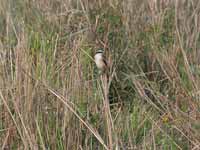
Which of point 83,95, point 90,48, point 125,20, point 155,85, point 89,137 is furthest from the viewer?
point 125,20

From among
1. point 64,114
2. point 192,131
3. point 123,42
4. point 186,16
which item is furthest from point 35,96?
point 186,16

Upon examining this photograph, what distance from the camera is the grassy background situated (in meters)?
2.42

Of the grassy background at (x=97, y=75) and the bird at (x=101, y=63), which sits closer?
the grassy background at (x=97, y=75)

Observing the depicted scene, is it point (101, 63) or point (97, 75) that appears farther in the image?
point (97, 75)

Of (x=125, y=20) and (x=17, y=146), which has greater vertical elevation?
(x=125, y=20)

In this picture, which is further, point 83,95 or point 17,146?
point 83,95

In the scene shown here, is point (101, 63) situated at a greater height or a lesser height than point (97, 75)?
greater

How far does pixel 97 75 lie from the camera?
3166 mm

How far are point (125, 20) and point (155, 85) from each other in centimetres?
66

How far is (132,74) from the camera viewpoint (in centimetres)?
336

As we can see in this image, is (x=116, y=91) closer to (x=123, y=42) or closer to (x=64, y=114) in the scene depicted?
(x=123, y=42)

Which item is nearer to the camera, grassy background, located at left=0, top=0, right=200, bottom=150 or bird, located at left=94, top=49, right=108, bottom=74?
grassy background, located at left=0, top=0, right=200, bottom=150

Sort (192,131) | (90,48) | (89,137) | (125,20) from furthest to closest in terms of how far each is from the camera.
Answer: (125,20)
(90,48)
(89,137)
(192,131)

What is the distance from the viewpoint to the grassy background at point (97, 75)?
7.95 ft
